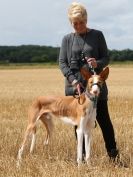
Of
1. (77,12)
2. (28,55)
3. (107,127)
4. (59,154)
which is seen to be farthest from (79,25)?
(28,55)

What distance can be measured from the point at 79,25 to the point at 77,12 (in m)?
0.25

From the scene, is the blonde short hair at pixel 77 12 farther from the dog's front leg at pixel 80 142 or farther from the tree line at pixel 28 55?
the tree line at pixel 28 55

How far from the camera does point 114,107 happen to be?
18609 mm

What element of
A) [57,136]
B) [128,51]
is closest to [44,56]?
[128,51]

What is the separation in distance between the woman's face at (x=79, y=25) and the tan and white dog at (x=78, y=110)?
73cm

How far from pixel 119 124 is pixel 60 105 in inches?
193

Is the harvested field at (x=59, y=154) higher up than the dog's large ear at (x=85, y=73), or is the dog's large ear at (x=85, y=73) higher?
the dog's large ear at (x=85, y=73)

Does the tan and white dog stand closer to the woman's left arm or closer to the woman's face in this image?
the woman's left arm

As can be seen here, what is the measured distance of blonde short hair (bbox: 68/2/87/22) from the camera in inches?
322

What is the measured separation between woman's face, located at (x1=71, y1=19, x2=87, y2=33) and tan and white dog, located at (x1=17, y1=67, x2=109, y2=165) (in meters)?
0.73

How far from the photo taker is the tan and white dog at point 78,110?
26.6ft

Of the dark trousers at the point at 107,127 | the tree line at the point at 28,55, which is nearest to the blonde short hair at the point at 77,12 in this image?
the dark trousers at the point at 107,127

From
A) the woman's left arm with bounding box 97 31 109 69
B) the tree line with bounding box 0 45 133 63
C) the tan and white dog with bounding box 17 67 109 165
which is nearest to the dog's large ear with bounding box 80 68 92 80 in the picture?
the tan and white dog with bounding box 17 67 109 165

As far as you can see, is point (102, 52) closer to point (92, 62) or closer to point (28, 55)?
point (92, 62)
